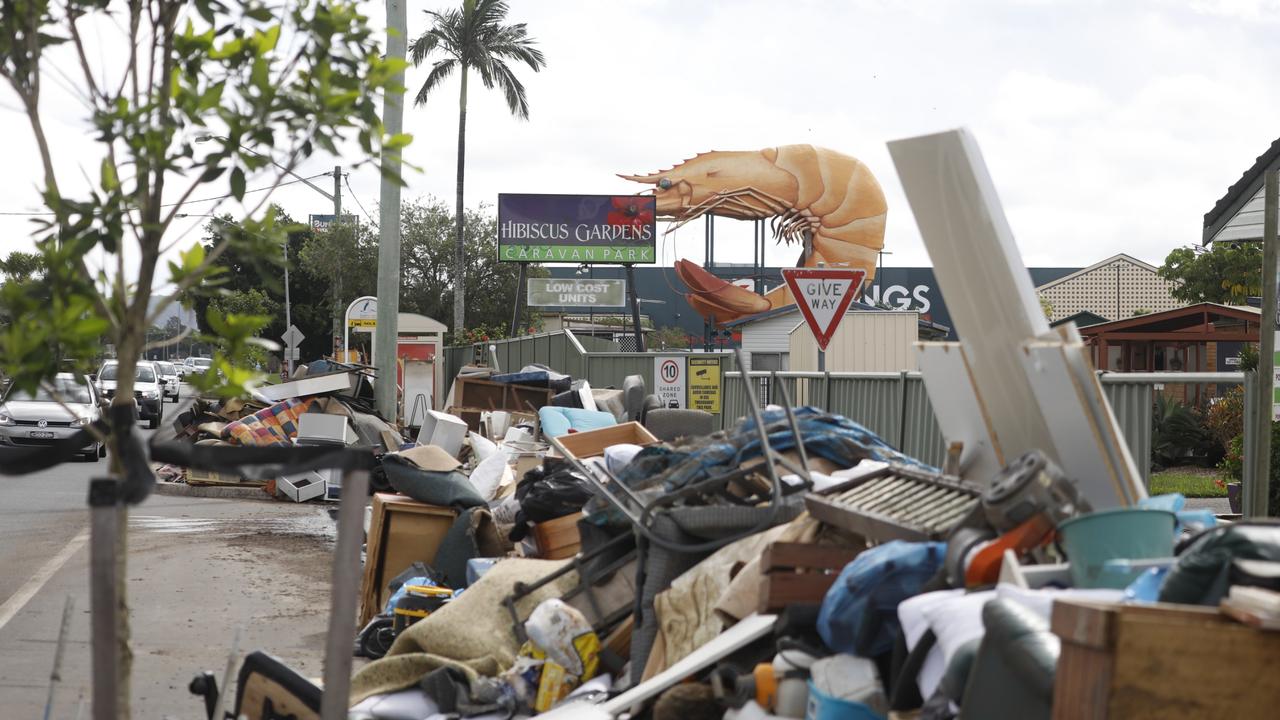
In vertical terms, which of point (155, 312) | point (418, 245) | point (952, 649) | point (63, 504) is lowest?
point (63, 504)

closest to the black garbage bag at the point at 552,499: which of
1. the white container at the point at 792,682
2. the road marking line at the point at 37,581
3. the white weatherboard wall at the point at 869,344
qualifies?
the road marking line at the point at 37,581

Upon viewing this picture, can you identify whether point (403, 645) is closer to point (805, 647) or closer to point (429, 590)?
point (429, 590)

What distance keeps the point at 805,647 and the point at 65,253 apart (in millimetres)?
2978

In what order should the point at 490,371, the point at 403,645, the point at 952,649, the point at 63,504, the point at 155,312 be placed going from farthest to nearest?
1. the point at 490,371
2. the point at 63,504
3. the point at 403,645
4. the point at 952,649
5. the point at 155,312

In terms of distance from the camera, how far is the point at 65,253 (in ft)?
9.61

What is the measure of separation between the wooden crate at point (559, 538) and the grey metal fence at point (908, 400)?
1.65 m

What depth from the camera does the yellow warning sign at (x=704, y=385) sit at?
16.2 metres

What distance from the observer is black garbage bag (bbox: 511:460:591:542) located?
862 centimetres

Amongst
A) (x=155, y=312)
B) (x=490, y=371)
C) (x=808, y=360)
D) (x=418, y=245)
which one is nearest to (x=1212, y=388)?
(x=808, y=360)

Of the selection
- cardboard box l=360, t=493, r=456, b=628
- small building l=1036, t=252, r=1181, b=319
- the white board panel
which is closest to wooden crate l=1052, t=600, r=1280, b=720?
the white board panel

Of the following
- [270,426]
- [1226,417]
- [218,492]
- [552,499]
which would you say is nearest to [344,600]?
[552,499]

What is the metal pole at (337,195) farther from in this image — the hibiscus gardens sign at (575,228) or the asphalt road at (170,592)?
the asphalt road at (170,592)

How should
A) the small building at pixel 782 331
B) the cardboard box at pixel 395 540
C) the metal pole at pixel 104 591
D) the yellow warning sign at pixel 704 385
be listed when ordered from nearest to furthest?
the metal pole at pixel 104 591 < the cardboard box at pixel 395 540 < the yellow warning sign at pixel 704 385 < the small building at pixel 782 331

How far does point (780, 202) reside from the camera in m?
40.1
